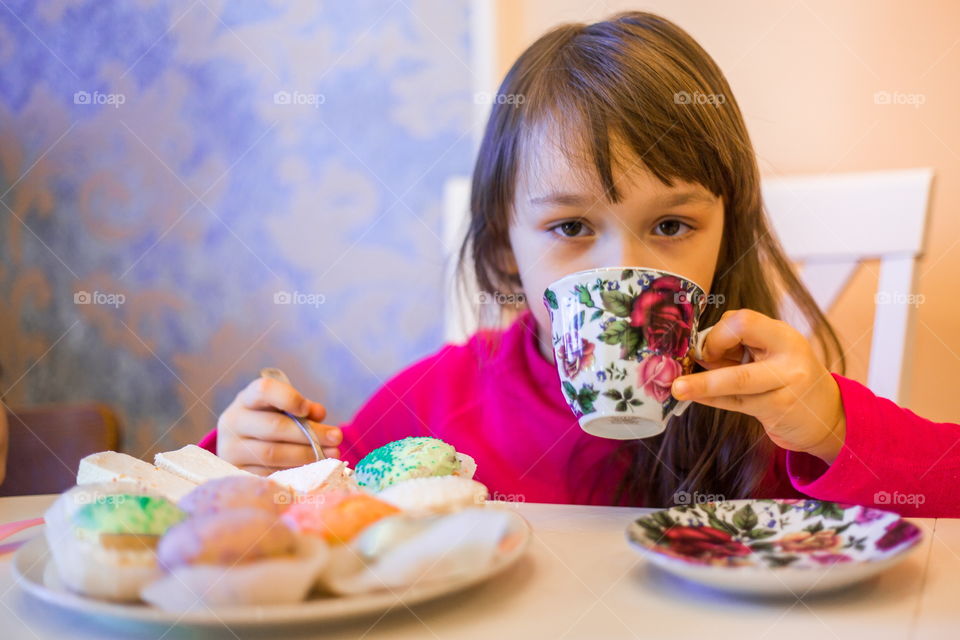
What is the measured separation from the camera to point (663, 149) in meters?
0.93

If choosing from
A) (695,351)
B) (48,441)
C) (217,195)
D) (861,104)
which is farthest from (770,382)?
(217,195)

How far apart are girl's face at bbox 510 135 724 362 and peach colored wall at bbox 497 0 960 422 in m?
0.68

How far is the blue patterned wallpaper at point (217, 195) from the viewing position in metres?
1.92

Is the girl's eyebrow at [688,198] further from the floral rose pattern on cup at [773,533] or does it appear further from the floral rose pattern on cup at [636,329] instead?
the floral rose pattern on cup at [773,533]

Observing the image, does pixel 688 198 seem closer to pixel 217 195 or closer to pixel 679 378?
pixel 679 378

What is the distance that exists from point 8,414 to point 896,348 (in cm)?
152

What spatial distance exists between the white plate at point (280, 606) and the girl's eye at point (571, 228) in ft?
1.66

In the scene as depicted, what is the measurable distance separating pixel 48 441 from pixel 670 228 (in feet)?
3.71

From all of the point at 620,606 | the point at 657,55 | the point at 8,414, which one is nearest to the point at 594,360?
the point at 620,606

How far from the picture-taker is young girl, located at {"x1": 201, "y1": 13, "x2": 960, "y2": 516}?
2.59 ft

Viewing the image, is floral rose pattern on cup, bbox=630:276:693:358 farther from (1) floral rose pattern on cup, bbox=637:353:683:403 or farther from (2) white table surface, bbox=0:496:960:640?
(2) white table surface, bbox=0:496:960:640

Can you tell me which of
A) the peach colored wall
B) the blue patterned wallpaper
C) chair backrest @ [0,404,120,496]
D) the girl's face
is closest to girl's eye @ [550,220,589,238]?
the girl's face

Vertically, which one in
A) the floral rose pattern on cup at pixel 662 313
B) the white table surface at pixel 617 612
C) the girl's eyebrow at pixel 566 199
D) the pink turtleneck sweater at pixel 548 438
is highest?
the girl's eyebrow at pixel 566 199

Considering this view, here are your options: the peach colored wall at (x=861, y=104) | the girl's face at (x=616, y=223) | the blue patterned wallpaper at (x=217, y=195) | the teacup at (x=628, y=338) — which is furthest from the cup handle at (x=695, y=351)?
the blue patterned wallpaper at (x=217, y=195)
